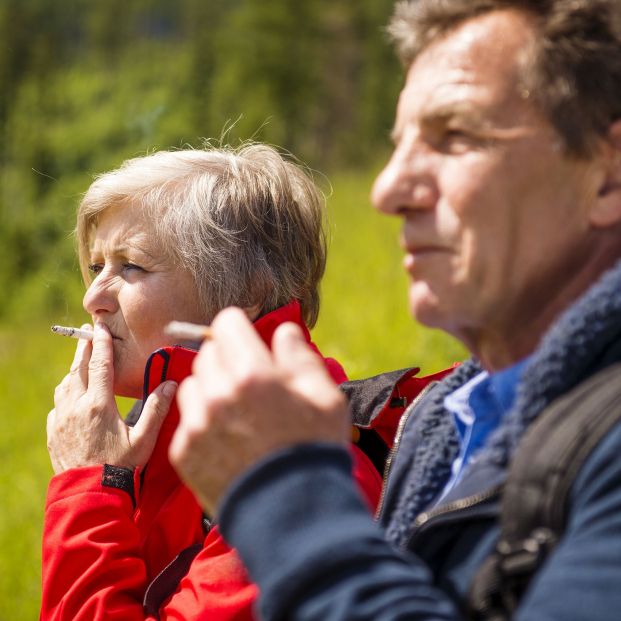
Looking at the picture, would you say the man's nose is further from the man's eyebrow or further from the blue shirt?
the blue shirt

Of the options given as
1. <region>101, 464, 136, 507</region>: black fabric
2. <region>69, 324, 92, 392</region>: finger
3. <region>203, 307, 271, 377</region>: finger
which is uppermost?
<region>203, 307, 271, 377</region>: finger

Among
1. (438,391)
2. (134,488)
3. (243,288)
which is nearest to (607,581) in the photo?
(438,391)

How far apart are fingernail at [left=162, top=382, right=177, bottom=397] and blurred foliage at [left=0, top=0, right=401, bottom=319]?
73.2ft

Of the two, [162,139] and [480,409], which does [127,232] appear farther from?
[162,139]

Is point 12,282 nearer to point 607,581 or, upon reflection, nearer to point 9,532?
point 9,532

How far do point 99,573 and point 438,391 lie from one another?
34.4 inches

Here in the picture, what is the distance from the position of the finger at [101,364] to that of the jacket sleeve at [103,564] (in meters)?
0.28

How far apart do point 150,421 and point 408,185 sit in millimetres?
1126

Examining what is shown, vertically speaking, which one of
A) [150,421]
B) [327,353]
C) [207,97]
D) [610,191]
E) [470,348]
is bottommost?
[327,353]

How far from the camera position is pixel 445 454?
1790 millimetres

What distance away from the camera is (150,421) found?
8.12 feet

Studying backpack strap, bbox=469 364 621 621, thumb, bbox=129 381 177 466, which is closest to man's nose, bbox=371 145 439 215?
backpack strap, bbox=469 364 621 621

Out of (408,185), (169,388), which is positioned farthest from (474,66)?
(169,388)

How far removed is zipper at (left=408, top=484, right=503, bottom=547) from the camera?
1.44 meters
